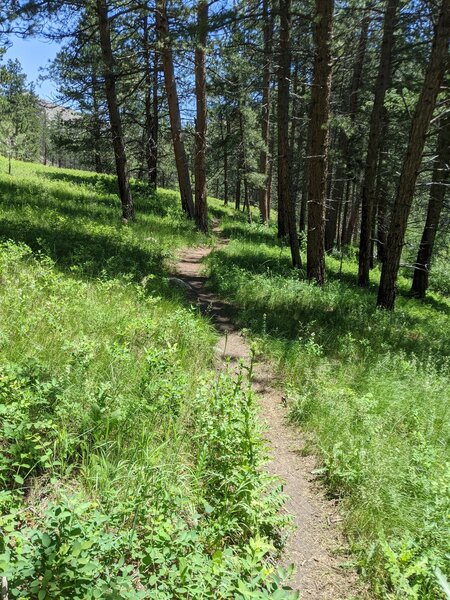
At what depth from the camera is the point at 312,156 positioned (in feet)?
28.3

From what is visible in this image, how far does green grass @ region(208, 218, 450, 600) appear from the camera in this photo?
277 cm

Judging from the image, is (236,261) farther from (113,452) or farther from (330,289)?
(113,452)

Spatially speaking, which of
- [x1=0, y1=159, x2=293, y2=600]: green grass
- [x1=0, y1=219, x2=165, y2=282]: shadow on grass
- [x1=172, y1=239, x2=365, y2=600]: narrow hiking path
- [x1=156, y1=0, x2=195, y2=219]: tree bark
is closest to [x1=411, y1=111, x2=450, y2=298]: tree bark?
[x1=156, y1=0, x2=195, y2=219]: tree bark

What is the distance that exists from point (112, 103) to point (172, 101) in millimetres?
2962

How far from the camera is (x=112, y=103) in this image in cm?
1192

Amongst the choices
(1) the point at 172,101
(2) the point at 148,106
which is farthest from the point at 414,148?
(2) the point at 148,106

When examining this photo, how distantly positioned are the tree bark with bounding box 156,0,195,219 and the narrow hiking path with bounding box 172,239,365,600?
9.34 m

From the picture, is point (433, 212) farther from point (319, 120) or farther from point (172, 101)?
point (172, 101)

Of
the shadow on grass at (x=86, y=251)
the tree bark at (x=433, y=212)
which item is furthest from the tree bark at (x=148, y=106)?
the tree bark at (x=433, y=212)

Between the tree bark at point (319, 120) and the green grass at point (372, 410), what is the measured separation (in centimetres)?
142

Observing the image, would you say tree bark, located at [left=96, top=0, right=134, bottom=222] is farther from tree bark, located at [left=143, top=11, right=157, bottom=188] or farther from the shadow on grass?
the shadow on grass

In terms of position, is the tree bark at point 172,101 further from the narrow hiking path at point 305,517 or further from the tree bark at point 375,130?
the narrow hiking path at point 305,517

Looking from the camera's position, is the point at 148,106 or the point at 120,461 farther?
the point at 148,106

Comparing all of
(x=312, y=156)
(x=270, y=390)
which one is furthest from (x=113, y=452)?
(x=312, y=156)
